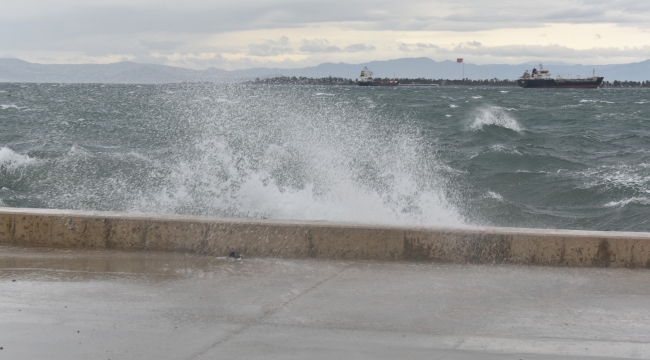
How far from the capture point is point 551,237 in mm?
5625

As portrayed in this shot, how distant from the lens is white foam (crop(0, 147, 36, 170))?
1806cm

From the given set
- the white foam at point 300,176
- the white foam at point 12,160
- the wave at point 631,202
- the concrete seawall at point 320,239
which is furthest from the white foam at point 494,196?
the white foam at point 12,160

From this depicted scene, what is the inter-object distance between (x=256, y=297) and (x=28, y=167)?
608 inches

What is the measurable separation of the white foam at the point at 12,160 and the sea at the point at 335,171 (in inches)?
1.9

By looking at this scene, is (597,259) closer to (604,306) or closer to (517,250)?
(517,250)

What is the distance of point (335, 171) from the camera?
1418 cm

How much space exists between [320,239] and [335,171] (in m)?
8.37

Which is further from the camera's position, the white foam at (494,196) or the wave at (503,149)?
the wave at (503,149)

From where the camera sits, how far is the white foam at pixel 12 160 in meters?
18.1

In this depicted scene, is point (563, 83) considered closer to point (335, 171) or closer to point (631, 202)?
point (631, 202)

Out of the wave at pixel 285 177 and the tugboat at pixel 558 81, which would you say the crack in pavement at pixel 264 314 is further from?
the tugboat at pixel 558 81

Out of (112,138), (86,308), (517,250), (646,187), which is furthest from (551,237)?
(112,138)

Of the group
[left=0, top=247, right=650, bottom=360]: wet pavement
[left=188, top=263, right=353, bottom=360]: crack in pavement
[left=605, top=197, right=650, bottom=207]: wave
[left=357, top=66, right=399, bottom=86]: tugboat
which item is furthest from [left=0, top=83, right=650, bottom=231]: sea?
[left=357, top=66, right=399, bottom=86]: tugboat

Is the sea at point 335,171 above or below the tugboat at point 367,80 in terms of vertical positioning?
below
